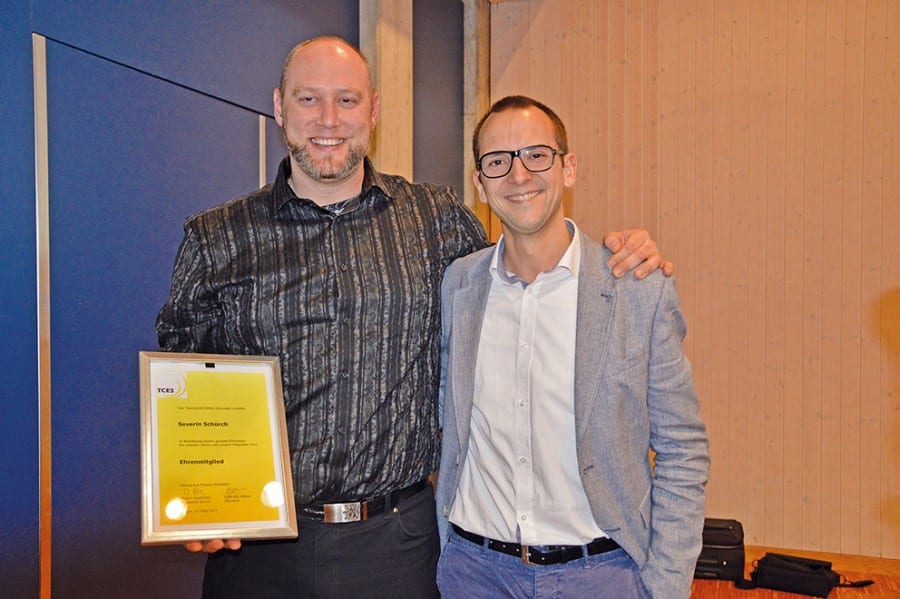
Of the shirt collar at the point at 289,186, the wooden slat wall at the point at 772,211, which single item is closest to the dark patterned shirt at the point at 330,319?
the shirt collar at the point at 289,186

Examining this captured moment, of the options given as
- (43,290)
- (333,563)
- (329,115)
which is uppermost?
(329,115)

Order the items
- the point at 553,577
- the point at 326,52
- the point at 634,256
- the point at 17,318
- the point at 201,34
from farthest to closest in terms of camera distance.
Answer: the point at 201,34 < the point at 17,318 < the point at 326,52 < the point at 634,256 < the point at 553,577

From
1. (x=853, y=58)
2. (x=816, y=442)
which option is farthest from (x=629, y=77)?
(x=816, y=442)

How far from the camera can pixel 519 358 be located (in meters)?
A: 1.95

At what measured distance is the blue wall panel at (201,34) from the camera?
8.97 feet

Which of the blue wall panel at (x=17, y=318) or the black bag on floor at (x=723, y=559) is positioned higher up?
the blue wall panel at (x=17, y=318)

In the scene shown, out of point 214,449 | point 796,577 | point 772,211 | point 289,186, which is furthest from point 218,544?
point 772,211

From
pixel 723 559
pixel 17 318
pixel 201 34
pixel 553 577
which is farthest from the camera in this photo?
pixel 723 559

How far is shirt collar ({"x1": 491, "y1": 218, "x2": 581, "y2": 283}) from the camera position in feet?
6.50

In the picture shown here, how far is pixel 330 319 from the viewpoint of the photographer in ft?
6.92

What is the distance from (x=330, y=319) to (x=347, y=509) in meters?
0.46

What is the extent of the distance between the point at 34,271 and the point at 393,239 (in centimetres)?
114

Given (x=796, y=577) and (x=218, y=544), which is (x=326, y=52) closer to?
(x=218, y=544)

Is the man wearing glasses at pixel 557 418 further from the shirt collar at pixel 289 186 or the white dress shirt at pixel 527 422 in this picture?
the shirt collar at pixel 289 186
